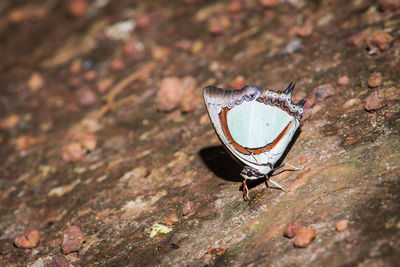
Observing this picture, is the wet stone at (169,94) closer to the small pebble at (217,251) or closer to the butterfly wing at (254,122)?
the butterfly wing at (254,122)

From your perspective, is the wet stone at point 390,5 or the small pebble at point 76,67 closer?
the wet stone at point 390,5

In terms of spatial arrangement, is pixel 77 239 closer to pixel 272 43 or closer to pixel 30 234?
pixel 30 234

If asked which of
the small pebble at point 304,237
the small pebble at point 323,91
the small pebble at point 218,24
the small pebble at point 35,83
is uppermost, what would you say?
the small pebble at point 35,83

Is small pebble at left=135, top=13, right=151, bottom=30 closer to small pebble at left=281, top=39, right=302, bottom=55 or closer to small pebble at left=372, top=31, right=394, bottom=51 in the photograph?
small pebble at left=281, top=39, right=302, bottom=55

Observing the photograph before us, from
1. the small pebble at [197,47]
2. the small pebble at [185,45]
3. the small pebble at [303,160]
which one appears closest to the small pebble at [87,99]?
the small pebble at [185,45]

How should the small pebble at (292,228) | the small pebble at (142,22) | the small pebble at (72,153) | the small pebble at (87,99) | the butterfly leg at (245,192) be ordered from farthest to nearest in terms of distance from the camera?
the small pebble at (142,22) < the small pebble at (87,99) < the small pebble at (72,153) < the butterfly leg at (245,192) < the small pebble at (292,228)

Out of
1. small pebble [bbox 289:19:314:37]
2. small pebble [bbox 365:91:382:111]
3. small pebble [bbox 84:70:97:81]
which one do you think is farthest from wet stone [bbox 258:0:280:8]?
small pebble [bbox 84:70:97:81]

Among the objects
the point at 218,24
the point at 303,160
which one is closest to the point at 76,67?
the point at 218,24

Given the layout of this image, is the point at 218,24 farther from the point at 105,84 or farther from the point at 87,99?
the point at 87,99
